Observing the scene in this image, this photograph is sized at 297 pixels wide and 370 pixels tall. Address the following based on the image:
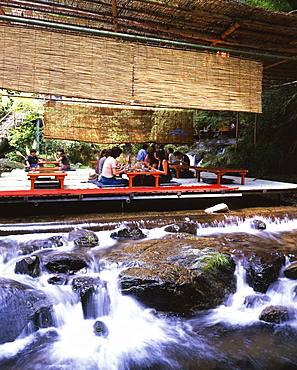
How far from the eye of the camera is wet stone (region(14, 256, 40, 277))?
5.77m

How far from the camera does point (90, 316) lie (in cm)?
545

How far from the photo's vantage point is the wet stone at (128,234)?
7215 mm

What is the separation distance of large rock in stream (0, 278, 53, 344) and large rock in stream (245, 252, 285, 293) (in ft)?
11.3

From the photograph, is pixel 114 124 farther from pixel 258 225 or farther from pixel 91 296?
pixel 91 296

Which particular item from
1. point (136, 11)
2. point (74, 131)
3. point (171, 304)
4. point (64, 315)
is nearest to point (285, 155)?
point (74, 131)

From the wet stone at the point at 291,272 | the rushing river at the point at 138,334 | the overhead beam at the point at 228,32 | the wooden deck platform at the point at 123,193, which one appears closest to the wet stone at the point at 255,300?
the rushing river at the point at 138,334

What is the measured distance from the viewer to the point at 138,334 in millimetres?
5176

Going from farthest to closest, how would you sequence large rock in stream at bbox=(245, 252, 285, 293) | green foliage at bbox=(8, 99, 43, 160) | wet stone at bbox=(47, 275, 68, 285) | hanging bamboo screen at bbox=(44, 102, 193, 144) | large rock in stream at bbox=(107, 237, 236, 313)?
green foliage at bbox=(8, 99, 43, 160) → hanging bamboo screen at bbox=(44, 102, 193, 144) → large rock in stream at bbox=(245, 252, 285, 293) → wet stone at bbox=(47, 275, 68, 285) → large rock in stream at bbox=(107, 237, 236, 313)

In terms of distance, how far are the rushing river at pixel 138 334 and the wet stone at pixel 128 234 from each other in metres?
0.85

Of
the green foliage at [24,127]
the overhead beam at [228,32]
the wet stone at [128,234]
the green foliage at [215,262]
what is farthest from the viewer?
the green foliage at [24,127]

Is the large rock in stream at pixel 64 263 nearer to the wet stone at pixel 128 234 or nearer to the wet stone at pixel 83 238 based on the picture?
→ the wet stone at pixel 83 238

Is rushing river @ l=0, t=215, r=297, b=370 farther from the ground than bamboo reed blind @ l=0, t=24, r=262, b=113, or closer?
closer

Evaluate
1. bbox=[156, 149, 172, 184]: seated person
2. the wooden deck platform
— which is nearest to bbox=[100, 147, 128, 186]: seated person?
the wooden deck platform

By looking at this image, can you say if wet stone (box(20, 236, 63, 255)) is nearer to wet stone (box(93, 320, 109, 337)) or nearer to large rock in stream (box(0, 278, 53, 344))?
large rock in stream (box(0, 278, 53, 344))
